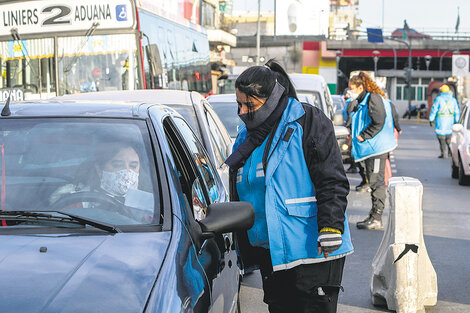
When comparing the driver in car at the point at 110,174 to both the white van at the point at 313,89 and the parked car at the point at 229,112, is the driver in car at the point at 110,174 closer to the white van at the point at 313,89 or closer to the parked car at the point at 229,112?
the parked car at the point at 229,112

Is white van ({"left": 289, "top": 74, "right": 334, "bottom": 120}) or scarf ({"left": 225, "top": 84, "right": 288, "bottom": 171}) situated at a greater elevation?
scarf ({"left": 225, "top": 84, "right": 288, "bottom": 171})

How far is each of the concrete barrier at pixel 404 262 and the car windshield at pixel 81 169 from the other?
2735 millimetres

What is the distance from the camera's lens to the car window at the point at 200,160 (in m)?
4.59

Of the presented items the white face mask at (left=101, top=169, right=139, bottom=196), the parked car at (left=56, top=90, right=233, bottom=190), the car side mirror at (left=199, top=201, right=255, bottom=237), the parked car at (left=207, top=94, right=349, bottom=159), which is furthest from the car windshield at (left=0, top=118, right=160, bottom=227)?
the parked car at (left=207, top=94, right=349, bottom=159)

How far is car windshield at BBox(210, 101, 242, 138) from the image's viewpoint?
417 inches

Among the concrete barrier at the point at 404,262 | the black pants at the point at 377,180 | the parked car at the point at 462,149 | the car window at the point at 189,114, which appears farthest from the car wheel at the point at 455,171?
the concrete barrier at the point at 404,262

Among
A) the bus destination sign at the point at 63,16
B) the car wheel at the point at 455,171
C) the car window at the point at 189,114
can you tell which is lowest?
the car wheel at the point at 455,171

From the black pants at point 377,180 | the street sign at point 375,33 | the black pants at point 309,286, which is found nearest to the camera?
the black pants at point 309,286

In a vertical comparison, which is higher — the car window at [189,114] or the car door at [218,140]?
the car window at [189,114]

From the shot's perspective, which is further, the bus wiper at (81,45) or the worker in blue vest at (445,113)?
the worker in blue vest at (445,113)

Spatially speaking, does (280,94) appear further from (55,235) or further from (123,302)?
(123,302)

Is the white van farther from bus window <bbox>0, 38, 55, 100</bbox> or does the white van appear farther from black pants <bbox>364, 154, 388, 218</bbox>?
black pants <bbox>364, 154, 388, 218</bbox>

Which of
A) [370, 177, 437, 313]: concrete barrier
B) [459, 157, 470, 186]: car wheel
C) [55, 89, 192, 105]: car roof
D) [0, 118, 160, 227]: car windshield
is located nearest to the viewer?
[0, 118, 160, 227]: car windshield

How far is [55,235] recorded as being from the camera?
10.9 ft
